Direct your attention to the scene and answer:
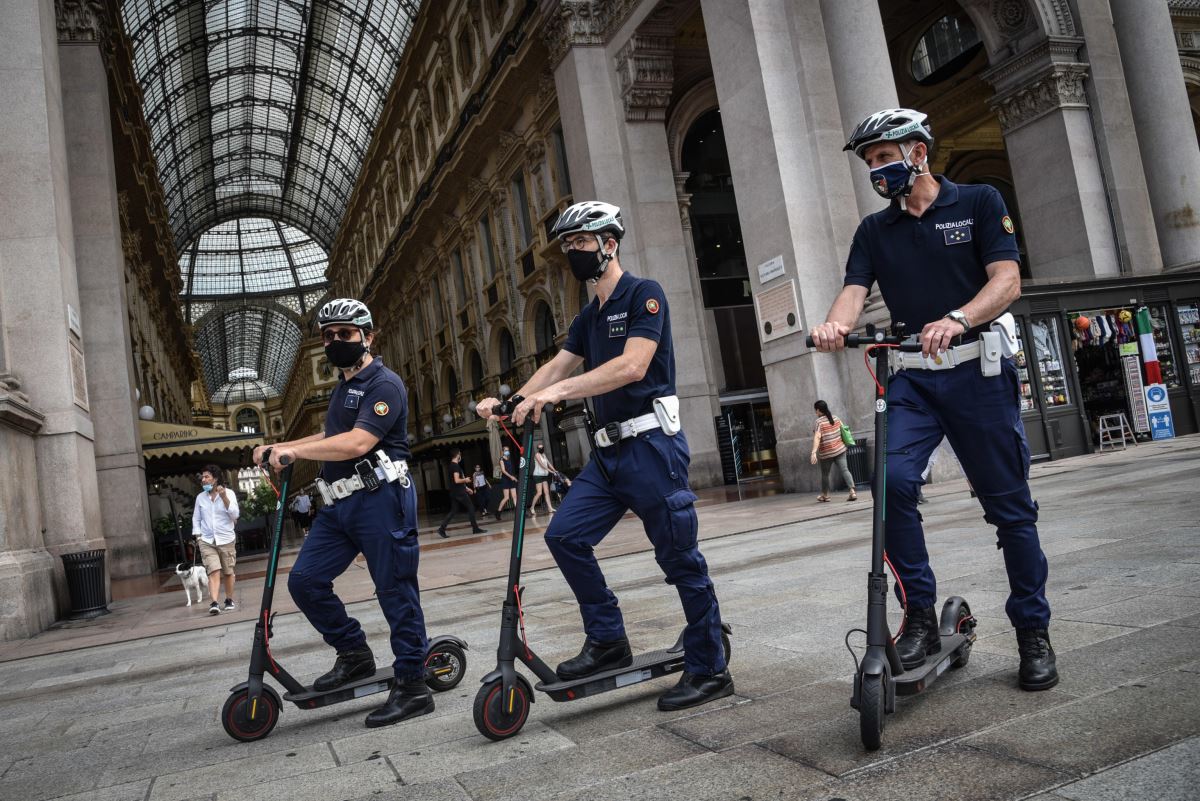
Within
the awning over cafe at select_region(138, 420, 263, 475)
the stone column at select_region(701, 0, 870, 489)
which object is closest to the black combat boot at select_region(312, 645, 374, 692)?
the stone column at select_region(701, 0, 870, 489)

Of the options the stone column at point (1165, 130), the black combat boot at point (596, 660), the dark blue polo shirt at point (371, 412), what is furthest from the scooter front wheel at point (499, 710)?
the stone column at point (1165, 130)

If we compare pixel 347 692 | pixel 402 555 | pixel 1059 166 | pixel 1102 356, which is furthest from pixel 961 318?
pixel 1059 166

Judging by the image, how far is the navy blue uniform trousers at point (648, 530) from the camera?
3650mm

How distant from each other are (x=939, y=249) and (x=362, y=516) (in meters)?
2.81

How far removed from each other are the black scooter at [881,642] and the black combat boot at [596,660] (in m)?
1.06

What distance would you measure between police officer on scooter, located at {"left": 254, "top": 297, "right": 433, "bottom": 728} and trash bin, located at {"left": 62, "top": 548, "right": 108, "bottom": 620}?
848 cm

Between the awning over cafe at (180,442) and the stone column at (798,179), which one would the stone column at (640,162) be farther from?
the awning over cafe at (180,442)

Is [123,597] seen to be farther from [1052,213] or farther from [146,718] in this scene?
[1052,213]

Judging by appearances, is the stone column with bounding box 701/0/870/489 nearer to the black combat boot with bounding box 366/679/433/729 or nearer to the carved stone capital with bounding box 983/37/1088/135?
the carved stone capital with bounding box 983/37/1088/135

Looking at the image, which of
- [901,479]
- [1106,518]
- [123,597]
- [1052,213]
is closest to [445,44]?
[1052,213]

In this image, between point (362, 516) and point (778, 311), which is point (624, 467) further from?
point (778, 311)

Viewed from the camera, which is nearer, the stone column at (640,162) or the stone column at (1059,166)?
the stone column at (1059,166)

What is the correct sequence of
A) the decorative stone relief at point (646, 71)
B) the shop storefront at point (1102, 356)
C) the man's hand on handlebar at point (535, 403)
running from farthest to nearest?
the decorative stone relief at point (646, 71)
the shop storefront at point (1102, 356)
the man's hand on handlebar at point (535, 403)

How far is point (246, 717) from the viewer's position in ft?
13.4
